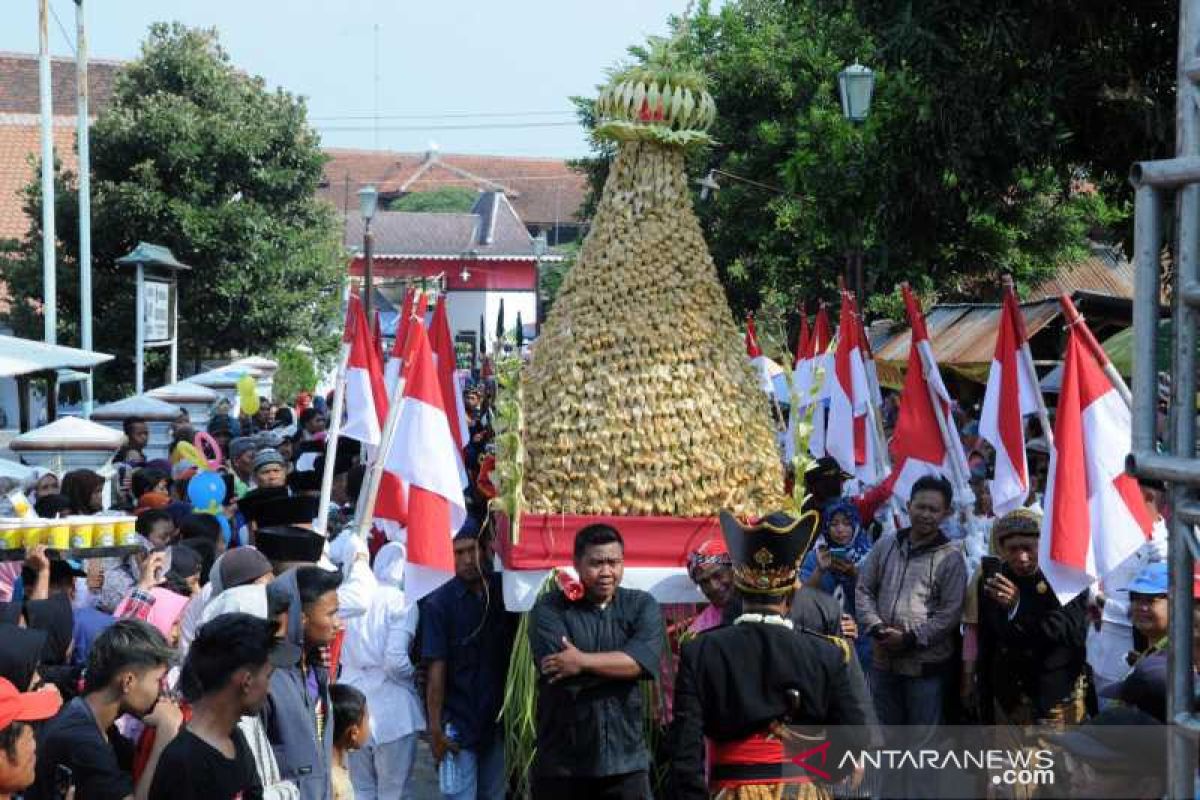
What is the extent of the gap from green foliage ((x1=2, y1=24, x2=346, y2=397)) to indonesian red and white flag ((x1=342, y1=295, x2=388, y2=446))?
16921mm

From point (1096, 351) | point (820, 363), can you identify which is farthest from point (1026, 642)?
point (820, 363)

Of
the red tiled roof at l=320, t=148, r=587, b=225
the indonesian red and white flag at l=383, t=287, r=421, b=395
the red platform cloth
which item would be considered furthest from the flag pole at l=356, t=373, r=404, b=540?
the red tiled roof at l=320, t=148, r=587, b=225

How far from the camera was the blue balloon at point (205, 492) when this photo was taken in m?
11.5

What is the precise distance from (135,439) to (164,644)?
40.7 feet

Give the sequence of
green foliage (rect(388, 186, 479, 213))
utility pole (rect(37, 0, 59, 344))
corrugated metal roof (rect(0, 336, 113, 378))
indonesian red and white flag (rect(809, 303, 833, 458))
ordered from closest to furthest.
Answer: corrugated metal roof (rect(0, 336, 113, 378)), indonesian red and white flag (rect(809, 303, 833, 458)), utility pole (rect(37, 0, 59, 344)), green foliage (rect(388, 186, 479, 213))

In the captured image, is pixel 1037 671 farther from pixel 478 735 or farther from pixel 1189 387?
pixel 1189 387

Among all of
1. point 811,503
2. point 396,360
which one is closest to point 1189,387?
point 811,503

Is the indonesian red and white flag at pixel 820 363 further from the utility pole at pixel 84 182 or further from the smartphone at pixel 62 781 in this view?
the utility pole at pixel 84 182

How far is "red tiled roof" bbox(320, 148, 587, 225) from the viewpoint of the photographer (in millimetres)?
92188

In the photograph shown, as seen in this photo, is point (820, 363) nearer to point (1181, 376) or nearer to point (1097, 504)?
point (1097, 504)

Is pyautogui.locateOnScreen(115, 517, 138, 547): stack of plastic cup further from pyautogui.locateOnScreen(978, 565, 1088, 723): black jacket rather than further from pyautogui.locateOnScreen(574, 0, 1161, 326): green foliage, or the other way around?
pyautogui.locateOnScreen(978, 565, 1088, 723): black jacket

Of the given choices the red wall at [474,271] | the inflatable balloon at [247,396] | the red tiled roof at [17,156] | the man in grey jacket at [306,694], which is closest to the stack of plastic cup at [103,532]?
the man in grey jacket at [306,694]

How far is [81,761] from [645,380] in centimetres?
370

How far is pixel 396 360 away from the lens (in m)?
11.2
